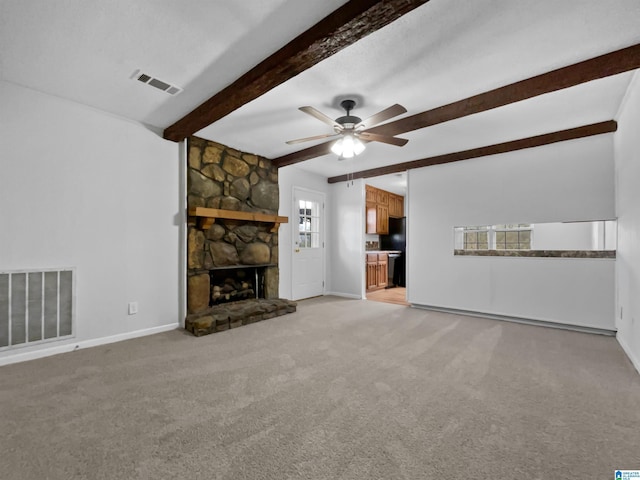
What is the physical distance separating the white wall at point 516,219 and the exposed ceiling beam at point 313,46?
3.28 m

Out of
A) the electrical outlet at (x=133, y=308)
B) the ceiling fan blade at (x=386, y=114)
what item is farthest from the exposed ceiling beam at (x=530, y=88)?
the electrical outlet at (x=133, y=308)

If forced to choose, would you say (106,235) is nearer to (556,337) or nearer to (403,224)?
(556,337)

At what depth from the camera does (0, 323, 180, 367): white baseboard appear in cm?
257

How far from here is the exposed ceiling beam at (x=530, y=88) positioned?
7.01 ft

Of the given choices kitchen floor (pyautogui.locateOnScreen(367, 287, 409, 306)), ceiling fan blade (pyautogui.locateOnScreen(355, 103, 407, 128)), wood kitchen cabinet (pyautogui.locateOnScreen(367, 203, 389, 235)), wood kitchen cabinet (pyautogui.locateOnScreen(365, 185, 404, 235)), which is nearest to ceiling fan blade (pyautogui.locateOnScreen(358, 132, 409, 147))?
ceiling fan blade (pyautogui.locateOnScreen(355, 103, 407, 128))

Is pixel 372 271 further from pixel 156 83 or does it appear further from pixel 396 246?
pixel 156 83

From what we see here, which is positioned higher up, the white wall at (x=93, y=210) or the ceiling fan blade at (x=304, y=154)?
the ceiling fan blade at (x=304, y=154)

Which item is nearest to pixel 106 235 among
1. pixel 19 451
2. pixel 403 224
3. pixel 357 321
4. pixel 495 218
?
pixel 19 451

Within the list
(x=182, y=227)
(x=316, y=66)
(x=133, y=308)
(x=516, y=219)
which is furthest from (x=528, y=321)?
(x=133, y=308)

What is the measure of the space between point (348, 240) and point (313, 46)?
4207 millimetres

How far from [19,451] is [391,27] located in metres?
3.14

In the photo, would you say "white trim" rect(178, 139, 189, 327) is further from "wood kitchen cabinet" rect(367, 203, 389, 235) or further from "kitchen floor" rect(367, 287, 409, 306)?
"wood kitchen cabinet" rect(367, 203, 389, 235)

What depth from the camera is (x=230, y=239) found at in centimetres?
426

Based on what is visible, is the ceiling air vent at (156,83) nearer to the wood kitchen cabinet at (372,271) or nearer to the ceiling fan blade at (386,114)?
the ceiling fan blade at (386,114)
